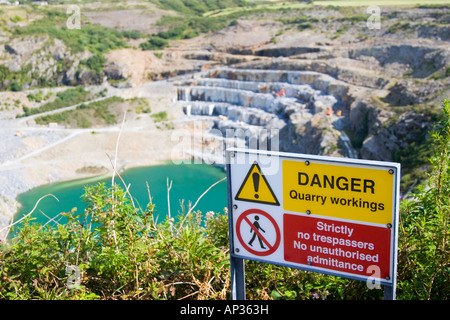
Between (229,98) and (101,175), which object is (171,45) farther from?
(101,175)

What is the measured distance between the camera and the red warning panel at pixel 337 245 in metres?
3.31

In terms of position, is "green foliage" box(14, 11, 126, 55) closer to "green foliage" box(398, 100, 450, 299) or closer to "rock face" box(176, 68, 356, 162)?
"rock face" box(176, 68, 356, 162)

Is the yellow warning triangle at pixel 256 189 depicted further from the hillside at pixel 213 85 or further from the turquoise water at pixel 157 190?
the turquoise water at pixel 157 190

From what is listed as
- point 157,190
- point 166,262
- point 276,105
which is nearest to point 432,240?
point 166,262

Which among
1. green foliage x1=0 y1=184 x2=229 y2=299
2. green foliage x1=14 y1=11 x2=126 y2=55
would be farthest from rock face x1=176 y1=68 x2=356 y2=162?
green foliage x1=0 y1=184 x2=229 y2=299

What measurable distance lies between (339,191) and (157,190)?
30.0 m

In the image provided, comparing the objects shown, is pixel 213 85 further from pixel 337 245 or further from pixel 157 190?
pixel 337 245

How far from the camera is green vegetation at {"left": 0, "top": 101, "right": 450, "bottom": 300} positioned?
3996 mm

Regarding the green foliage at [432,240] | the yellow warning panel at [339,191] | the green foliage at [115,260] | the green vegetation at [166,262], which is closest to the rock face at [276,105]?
the green foliage at [432,240]

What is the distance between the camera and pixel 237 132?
42375mm

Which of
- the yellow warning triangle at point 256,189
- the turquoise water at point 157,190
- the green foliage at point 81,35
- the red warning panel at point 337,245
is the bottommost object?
the turquoise water at point 157,190

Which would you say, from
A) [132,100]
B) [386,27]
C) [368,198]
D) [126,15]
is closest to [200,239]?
[368,198]

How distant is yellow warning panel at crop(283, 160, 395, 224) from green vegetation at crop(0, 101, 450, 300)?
3.01 ft
